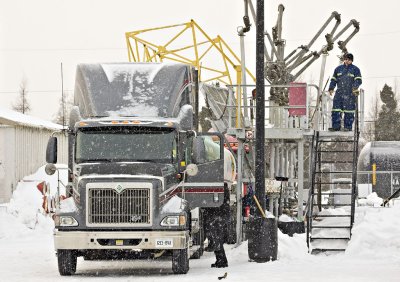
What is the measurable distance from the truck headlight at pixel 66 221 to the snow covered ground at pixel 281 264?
98cm

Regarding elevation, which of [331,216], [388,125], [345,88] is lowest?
[331,216]

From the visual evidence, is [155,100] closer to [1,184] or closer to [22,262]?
[22,262]

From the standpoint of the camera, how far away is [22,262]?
923 inches

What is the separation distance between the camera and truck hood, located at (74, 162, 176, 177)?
65.3 ft

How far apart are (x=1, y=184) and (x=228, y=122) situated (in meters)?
18.9

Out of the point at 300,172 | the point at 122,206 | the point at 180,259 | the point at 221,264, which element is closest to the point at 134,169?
the point at 122,206

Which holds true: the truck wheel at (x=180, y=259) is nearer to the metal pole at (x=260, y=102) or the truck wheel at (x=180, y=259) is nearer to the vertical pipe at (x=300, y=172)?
the metal pole at (x=260, y=102)

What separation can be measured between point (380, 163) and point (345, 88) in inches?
816

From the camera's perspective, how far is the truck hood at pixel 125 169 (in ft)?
65.3

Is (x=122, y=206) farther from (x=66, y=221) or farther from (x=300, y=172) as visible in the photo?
(x=300, y=172)

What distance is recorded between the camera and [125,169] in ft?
65.3

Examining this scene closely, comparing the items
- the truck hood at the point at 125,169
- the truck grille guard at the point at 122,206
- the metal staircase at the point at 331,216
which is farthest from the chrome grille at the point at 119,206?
the metal staircase at the point at 331,216

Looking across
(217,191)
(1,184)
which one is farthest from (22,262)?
(1,184)

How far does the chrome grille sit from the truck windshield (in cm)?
92
